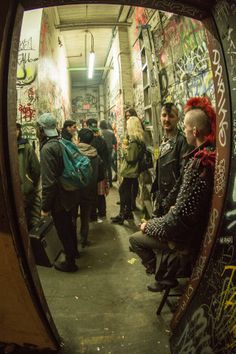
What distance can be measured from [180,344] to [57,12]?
8603 millimetres

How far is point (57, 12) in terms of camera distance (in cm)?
825

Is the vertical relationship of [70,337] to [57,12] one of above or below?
below

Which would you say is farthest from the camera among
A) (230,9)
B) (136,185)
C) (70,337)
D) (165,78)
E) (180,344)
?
(136,185)

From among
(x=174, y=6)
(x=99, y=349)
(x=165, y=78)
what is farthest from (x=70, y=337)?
(x=165, y=78)

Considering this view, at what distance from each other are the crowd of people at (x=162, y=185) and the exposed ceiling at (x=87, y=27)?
4457 millimetres

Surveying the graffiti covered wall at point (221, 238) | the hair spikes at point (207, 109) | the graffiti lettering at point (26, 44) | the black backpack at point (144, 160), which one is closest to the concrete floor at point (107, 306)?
the graffiti covered wall at point (221, 238)

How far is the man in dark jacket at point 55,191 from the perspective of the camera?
3490 mm

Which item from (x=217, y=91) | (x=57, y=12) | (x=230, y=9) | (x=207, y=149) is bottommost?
(x=207, y=149)

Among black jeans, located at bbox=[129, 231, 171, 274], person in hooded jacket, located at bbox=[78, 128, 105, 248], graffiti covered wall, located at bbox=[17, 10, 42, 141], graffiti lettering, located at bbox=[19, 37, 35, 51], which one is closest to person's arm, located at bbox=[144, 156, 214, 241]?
black jeans, located at bbox=[129, 231, 171, 274]

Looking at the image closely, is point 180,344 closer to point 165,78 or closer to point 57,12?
point 165,78

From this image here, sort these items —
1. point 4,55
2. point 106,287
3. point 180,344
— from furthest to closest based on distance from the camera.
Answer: point 106,287 → point 180,344 → point 4,55

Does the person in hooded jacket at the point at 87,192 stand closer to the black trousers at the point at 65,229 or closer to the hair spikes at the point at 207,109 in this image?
the black trousers at the point at 65,229

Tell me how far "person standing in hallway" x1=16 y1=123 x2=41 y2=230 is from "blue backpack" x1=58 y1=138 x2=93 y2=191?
54cm

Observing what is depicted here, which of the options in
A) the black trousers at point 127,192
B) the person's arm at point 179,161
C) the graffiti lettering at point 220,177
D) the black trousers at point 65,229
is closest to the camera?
the graffiti lettering at point 220,177
